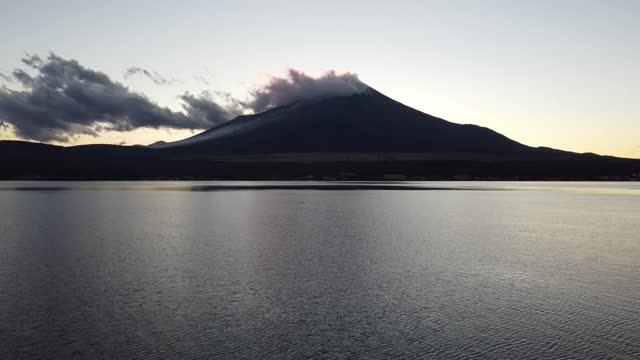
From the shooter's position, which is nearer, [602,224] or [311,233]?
[311,233]

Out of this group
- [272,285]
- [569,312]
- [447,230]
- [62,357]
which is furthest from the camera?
[447,230]

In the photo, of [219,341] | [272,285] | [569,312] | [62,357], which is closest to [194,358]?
[219,341]

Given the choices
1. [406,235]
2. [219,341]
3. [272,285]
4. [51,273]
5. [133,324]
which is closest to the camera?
[219,341]

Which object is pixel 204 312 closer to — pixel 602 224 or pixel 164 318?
pixel 164 318

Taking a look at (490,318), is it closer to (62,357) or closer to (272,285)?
(272,285)

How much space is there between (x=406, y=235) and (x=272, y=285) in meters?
15.5

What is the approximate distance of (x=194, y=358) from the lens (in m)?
10.5

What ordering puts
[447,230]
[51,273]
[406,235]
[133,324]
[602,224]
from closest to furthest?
1. [133,324]
2. [51,273]
3. [406,235]
4. [447,230]
5. [602,224]

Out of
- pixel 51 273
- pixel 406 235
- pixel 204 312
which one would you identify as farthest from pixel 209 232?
pixel 204 312

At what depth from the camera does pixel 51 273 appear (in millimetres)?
19016

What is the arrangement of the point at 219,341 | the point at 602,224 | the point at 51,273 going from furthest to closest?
the point at 602,224 → the point at 51,273 → the point at 219,341

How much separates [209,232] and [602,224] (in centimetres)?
2598

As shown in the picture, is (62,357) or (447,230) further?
(447,230)

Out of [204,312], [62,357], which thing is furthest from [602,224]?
[62,357]
